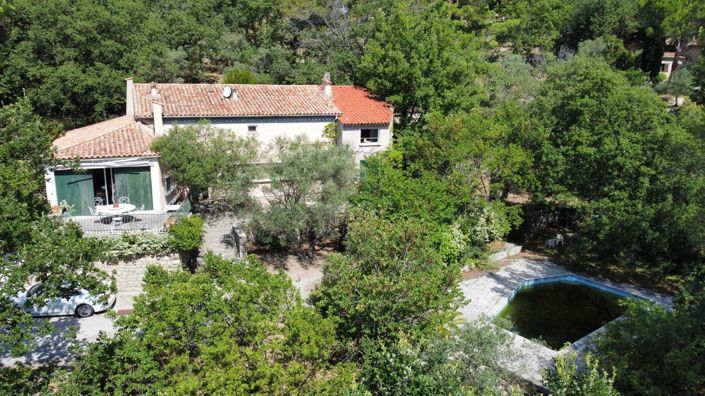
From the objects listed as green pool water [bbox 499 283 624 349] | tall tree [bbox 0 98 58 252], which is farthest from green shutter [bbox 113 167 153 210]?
green pool water [bbox 499 283 624 349]

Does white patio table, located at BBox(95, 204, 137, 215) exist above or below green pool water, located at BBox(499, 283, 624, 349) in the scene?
above

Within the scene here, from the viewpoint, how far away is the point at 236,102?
30781 mm

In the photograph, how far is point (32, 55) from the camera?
36.7m

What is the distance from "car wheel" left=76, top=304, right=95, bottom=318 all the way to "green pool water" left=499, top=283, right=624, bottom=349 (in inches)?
649

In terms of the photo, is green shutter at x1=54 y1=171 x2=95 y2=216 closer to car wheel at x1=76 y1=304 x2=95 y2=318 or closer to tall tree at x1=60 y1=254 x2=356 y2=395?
car wheel at x1=76 y1=304 x2=95 y2=318

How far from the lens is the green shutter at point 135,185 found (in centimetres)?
2483

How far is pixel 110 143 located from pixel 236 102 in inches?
320

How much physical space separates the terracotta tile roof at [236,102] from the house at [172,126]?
0.17ft

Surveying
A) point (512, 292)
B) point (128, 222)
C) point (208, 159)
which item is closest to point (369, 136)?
point (208, 159)

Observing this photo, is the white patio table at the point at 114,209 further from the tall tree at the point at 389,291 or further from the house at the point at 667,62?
the house at the point at 667,62

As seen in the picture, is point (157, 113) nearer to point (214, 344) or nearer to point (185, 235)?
point (185, 235)

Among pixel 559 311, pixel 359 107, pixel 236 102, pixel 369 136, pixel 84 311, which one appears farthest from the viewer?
pixel 359 107

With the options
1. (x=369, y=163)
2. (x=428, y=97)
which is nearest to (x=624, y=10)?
(x=428, y=97)

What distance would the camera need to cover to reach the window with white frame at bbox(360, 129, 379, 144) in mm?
32741
